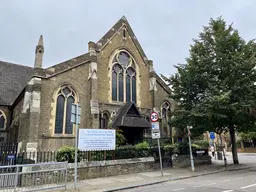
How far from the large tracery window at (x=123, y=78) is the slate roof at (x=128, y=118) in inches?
62.6

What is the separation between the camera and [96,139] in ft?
37.4

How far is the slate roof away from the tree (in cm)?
325

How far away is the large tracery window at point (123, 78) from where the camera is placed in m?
Result: 20.7

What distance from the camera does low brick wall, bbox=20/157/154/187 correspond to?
9.21 metres

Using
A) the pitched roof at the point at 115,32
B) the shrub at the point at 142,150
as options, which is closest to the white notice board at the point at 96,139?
the shrub at the point at 142,150

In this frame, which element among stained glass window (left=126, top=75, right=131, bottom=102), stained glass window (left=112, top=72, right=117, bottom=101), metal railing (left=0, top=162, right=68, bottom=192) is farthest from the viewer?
stained glass window (left=126, top=75, right=131, bottom=102)

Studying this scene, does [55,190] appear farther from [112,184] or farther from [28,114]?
[28,114]

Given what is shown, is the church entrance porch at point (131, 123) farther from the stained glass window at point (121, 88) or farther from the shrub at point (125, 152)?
the shrub at point (125, 152)

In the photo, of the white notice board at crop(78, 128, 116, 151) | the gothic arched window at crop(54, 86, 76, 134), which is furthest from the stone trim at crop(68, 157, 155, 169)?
the gothic arched window at crop(54, 86, 76, 134)

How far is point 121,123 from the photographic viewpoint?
16.9 m

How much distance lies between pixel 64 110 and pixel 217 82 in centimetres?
1195

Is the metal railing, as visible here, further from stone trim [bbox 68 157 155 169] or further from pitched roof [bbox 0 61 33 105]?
pitched roof [bbox 0 61 33 105]

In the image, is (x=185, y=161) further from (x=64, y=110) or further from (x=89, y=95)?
(x=64, y=110)

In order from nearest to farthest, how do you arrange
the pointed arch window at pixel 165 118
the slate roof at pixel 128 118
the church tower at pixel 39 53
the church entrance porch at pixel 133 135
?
the church tower at pixel 39 53
the slate roof at pixel 128 118
the church entrance porch at pixel 133 135
the pointed arch window at pixel 165 118
